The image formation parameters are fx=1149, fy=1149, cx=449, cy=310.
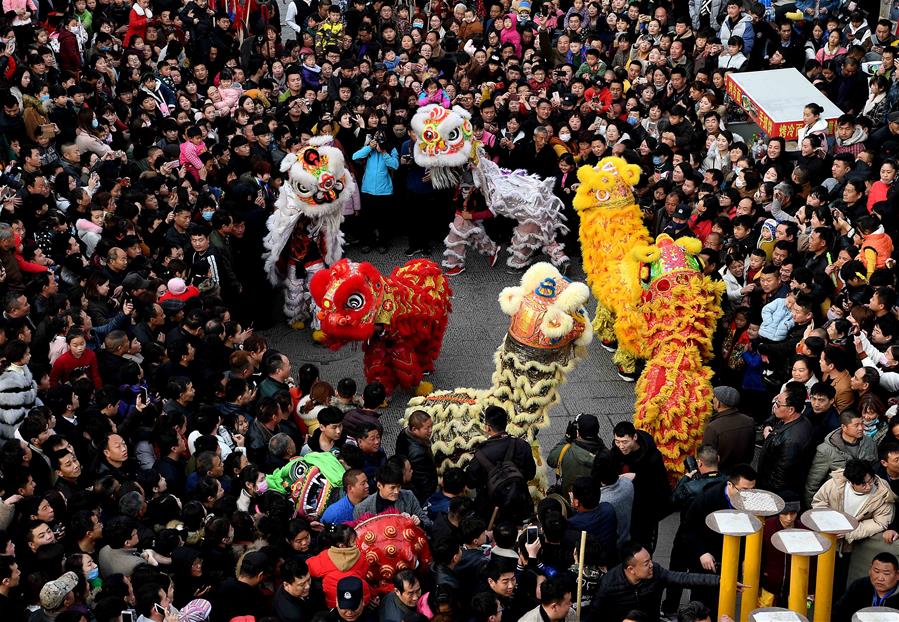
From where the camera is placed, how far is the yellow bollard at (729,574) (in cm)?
463

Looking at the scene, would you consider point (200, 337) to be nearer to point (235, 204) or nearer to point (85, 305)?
point (85, 305)

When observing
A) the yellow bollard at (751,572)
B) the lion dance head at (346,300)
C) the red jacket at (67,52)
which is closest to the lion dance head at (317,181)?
the lion dance head at (346,300)

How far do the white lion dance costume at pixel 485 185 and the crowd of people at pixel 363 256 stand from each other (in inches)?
10.3

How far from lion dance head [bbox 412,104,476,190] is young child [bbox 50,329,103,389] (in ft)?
11.8

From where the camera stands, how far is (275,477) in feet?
21.6

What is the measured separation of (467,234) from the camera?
10742 millimetres

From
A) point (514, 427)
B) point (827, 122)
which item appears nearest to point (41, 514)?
point (514, 427)

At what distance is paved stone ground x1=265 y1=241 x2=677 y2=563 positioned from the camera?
902 centimetres

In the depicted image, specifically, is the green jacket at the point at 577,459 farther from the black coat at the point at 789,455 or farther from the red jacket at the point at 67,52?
the red jacket at the point at 67,52

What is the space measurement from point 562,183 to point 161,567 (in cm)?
622

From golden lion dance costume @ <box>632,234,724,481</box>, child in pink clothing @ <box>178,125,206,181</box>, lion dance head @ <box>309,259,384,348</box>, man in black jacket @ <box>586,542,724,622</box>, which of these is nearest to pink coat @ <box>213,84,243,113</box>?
child in pink clothing @ <box>178,125,206,181</box>

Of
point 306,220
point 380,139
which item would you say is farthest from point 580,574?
point 380,139

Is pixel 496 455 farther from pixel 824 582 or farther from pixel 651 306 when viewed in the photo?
pixel 824 582

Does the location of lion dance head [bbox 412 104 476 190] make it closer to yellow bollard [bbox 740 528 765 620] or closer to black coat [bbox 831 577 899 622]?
black coat [bbox 831 577 899 622]
